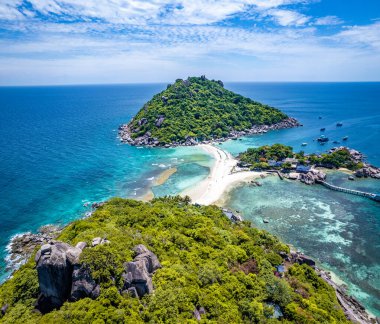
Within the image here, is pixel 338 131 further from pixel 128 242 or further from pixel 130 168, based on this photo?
pixel 128 242

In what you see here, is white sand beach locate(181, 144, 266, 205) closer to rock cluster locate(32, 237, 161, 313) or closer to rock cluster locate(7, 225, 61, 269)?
rock cluster locate(7, 225, 61, 269)

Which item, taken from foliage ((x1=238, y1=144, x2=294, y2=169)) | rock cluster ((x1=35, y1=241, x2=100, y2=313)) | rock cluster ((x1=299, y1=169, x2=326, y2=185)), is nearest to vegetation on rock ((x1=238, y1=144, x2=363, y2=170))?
foliage ((x1=238, y1=144, x2=294, y2=169))

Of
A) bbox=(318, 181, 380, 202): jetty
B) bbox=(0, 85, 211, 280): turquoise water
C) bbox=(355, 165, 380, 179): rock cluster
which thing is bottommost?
bbox=(0, 85, 211, 280): turquoise water

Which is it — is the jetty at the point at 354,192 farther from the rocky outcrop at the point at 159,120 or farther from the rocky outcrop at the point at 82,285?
the rocky outcrop at the point at 159,120

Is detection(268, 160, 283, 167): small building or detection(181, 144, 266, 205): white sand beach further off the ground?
detection(268, 160, 283, 167): small building

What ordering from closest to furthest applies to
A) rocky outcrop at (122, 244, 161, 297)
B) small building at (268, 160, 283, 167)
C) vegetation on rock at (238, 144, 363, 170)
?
rocky outcrop at (122, 244, 161, 297)
vegetation on rock at (238, 144, 363, 170)
small building at (268, 160, 283, 167)

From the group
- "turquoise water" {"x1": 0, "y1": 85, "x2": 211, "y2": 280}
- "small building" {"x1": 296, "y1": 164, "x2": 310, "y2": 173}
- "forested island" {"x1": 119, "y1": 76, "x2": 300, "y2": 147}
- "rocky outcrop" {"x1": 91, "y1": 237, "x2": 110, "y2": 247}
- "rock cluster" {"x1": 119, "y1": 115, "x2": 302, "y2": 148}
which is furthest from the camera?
"forested island" {"x1": 119, "y1": 76, "x2": 300, "y2": 147}

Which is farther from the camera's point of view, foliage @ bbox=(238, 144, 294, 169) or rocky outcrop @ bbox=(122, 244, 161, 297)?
foliage @ bbox=(238, 144, 294, 169)

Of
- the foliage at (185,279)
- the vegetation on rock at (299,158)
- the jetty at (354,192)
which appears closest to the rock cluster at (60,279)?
the foliage at (185,279)
